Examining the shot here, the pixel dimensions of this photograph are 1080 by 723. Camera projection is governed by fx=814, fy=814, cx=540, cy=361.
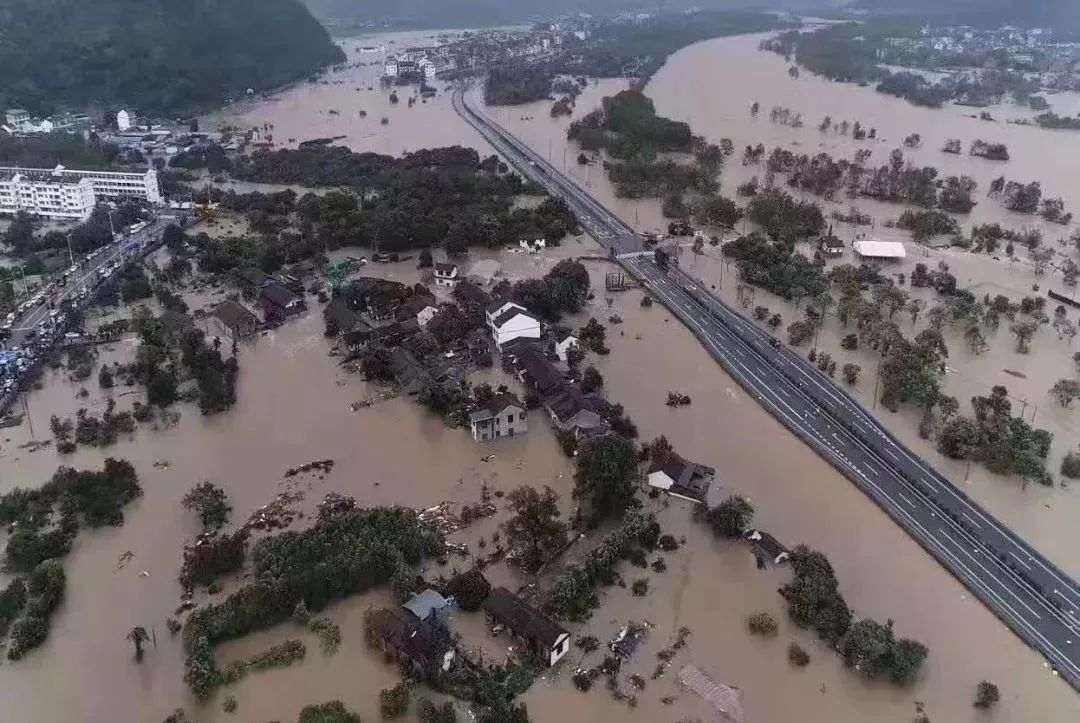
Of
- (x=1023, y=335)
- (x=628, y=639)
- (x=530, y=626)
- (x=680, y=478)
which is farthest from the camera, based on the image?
(x=1023, y=335)

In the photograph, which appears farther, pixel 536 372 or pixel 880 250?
pixel 880 250

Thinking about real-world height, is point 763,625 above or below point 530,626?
below

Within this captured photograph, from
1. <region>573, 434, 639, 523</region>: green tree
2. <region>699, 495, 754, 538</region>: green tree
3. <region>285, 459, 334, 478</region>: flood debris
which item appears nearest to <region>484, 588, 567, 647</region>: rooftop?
<region>573, 434, 639, 523</region>: green tree

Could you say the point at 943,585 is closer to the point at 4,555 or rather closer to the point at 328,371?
the point at 328,371

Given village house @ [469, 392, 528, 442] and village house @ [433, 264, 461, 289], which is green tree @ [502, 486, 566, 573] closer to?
village house @ [469, 392, 528, 442]

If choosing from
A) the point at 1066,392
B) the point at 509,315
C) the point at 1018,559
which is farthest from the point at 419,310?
the point at 1066,392

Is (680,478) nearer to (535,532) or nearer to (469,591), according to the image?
(535,532)
